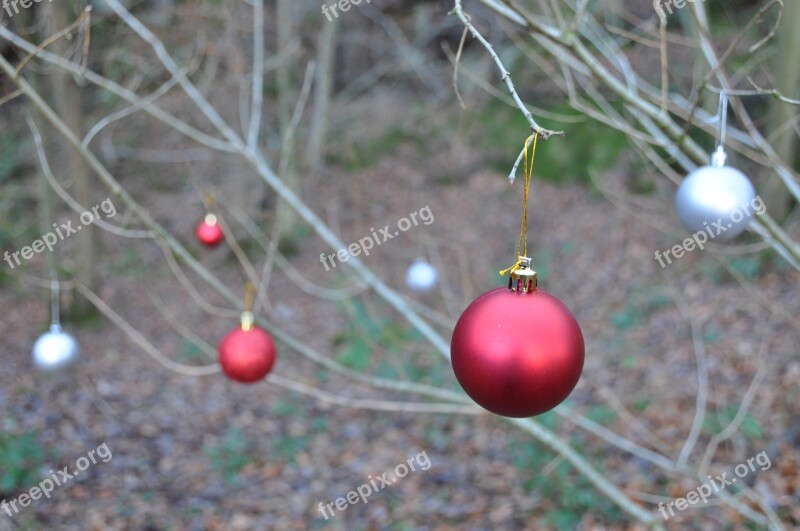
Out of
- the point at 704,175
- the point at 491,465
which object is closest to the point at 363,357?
the point at 491,465

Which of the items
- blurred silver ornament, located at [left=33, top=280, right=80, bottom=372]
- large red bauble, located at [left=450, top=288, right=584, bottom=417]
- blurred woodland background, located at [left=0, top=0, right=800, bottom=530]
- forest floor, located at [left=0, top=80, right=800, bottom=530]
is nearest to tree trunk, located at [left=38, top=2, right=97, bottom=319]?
blurred woodland background, located at [left=0, top=0, right=800, bottom=530]

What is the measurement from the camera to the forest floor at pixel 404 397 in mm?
4305

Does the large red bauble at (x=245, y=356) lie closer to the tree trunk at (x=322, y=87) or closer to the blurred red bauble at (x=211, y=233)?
the blurred red bauble at (x=211, y=233)

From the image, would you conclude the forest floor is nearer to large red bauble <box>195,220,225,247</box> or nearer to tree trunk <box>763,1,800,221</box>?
large red bauble <box>195,220,225,247</box>

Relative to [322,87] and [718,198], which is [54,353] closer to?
[718,198]

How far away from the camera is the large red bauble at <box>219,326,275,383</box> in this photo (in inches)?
88.6

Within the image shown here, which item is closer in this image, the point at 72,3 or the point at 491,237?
the point at 72,3

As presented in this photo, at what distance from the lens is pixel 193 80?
8.70 m

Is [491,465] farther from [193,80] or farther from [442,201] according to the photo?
[193,80]

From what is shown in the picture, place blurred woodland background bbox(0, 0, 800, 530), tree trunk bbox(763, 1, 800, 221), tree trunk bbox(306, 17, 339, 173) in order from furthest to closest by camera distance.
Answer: tree trunk bbox(306, 17, 339, 173) < tree trunk bbox(763, 1, 800, 221) < blurred woodland background bbox(0, 0, 800, 530)

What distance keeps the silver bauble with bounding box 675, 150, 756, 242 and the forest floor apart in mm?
1075

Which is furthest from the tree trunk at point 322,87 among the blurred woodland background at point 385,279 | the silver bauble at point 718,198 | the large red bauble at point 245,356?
the silver bauble at point 718,198

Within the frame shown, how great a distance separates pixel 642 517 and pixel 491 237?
616 centimetres

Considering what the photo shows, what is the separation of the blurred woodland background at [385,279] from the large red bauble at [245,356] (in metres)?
0.43
